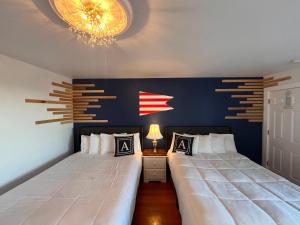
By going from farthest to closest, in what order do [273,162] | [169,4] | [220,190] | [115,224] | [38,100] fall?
[273,162] < [38,100] < [220,190] < [115,224] < [169,4]

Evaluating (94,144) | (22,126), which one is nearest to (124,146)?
(94,144)

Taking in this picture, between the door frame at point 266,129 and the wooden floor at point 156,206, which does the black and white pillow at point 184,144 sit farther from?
the door frame at point 266,129

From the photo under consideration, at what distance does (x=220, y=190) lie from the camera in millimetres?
1786

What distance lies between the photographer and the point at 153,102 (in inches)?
148

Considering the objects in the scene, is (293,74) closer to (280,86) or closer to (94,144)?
(280,86)

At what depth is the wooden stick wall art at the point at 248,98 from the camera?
3.66 metres

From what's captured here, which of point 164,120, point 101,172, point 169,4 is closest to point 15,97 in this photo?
point 101,172

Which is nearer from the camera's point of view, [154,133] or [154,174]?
[154,174]

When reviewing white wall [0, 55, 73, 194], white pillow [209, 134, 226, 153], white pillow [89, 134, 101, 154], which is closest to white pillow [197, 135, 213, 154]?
white pillow [209, 134, 226, 153]

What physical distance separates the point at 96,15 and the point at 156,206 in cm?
248

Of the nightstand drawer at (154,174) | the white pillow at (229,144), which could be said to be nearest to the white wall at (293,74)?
the white pillow at (229,144)

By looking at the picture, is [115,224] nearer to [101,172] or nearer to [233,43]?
[101,172]

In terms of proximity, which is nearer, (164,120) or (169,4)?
(169,4)

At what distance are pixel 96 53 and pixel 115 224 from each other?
1816mm
